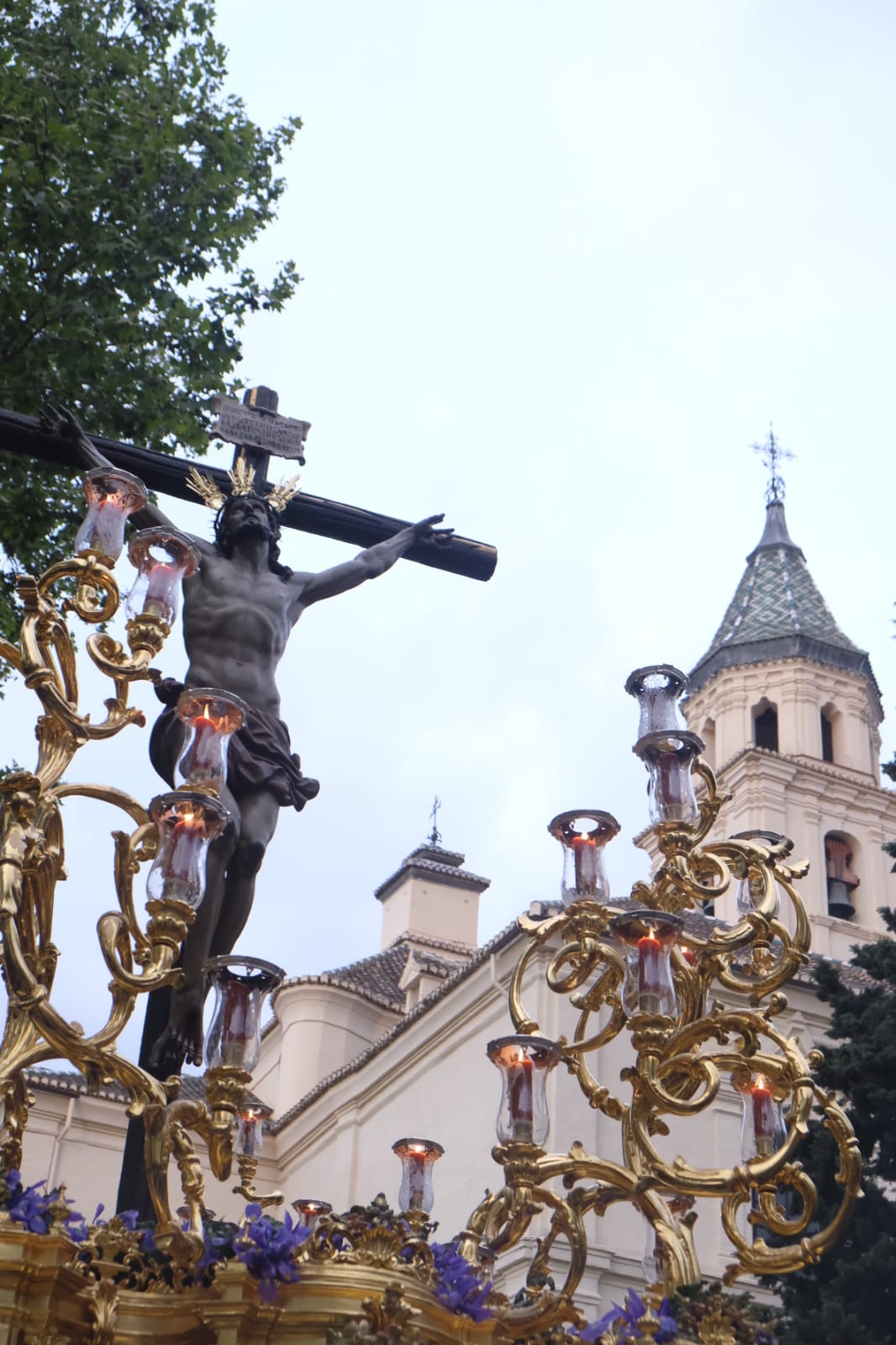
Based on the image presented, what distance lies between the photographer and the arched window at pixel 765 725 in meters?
41.4

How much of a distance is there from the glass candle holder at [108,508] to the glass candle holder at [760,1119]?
339 centimetres

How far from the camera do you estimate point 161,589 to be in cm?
642

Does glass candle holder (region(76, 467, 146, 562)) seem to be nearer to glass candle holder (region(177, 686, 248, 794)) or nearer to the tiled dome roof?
glass candle holder (region(177, 686, 248, 794))

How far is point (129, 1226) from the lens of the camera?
Answer: 496cm

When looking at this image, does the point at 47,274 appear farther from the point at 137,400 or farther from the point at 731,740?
the point at 731,740

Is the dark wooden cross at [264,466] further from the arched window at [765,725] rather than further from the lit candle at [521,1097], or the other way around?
the arched window at [765,725]

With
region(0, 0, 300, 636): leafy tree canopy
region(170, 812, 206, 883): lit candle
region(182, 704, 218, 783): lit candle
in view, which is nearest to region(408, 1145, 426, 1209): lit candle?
region(170, 812, 206, 883): lit candle

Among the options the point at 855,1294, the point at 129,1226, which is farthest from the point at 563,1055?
the point at 855,1294

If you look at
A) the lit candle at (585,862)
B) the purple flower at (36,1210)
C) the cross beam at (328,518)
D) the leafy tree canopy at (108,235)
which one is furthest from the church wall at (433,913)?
the purple flower at (36,1210)

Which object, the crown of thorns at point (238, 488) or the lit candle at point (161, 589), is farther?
the crown of thorns at point (238, 488)

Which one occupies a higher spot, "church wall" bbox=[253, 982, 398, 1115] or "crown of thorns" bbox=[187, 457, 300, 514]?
"church wall" bbox=[253, 982, 398, 1115]

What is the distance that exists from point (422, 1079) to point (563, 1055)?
19.0 m

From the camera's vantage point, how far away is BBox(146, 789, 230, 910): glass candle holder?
5445 millimetres

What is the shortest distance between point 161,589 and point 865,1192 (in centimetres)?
1222
